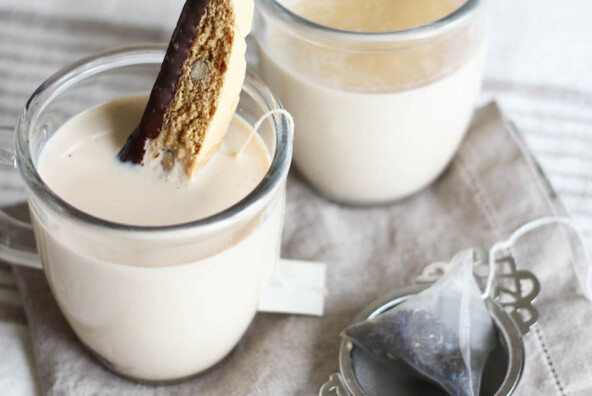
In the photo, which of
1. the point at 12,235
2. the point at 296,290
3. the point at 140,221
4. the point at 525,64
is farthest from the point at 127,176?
the point at 525,64

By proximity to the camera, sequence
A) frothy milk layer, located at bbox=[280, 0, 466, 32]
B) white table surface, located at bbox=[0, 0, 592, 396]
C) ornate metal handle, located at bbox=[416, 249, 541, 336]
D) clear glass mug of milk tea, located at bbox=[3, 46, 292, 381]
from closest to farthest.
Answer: clear glass mug of milk tea, located at bbox=[3, 46, 292, 381]
ornate metal handle, located at bbox=[416, 249, 541, 336]
frothy milk layer, located at bbox=[280, 0, 466, 32]
white table surface, located at bbox=[0, 0, 592, 396]

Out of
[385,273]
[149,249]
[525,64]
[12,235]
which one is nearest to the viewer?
[149,249]

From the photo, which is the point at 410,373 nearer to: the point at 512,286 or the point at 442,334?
the point at 442,334

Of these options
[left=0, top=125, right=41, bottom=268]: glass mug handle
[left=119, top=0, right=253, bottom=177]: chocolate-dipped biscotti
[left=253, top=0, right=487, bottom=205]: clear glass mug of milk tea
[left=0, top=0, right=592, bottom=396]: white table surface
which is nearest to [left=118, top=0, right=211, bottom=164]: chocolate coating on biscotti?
[left=119, top=0, right=253, bottom=177]: chocolate-dipped biscotti

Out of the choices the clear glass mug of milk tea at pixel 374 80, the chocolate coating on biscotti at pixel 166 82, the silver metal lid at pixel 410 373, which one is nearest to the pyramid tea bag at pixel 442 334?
the silver metal lid at pixel 410 373

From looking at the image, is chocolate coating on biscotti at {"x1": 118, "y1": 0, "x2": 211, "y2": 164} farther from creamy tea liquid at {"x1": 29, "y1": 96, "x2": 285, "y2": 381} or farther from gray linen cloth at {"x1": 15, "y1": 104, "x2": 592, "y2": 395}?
gray linen cloth at {"x1": 15, "y1": 104, "x2": 592, "y2": 395}

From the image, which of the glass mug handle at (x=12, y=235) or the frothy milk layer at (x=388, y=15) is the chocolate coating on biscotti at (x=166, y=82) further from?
the frothy milk layer at (x=388, y=15)
